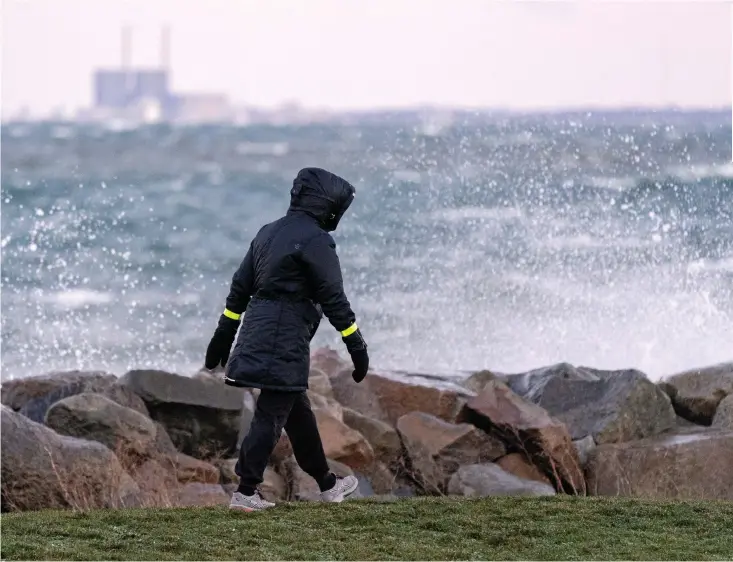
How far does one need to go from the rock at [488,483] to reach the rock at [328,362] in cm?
290

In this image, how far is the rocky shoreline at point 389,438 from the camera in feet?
26.0

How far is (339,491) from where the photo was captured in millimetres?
6902

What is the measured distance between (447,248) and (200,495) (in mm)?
14128

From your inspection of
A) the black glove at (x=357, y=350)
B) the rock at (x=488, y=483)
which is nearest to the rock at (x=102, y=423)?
the rock at (x=488, y=483)

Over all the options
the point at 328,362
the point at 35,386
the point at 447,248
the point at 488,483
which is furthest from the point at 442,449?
the point at 447,248

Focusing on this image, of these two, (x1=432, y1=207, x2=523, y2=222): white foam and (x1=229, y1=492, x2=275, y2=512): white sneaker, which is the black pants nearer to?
(x1=229, y1=492, x2=275, y2=512): white sneaker

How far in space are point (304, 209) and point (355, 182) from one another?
21714 mm

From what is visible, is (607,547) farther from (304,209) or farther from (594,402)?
(594,402)

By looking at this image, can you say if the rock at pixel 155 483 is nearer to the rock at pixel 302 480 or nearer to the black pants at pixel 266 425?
the rock at pixel 302 480

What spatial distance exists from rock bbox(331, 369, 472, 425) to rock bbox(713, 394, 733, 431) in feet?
5.80

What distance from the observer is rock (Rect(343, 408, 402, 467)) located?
31.5 ft

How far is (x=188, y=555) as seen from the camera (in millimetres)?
5715

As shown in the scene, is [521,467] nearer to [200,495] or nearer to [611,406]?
[611,406]

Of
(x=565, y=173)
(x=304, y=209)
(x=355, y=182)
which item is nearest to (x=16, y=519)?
(x=304, y=209)
